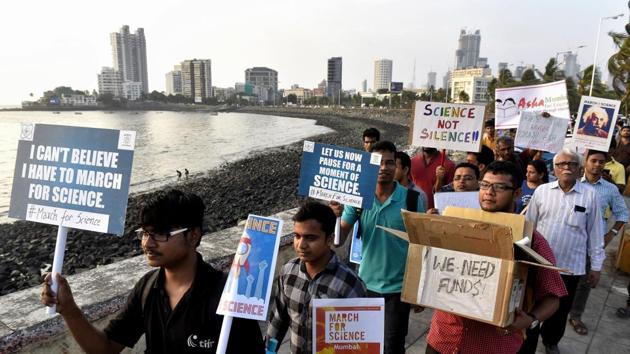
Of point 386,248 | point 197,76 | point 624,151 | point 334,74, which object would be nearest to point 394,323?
point 386,248

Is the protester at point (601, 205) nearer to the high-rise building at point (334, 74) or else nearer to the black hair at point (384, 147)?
the black hair at point (384, 147)

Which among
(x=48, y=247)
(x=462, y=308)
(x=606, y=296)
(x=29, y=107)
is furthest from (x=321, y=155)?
(x=29, y=107)

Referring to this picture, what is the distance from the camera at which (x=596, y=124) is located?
19.3 feet

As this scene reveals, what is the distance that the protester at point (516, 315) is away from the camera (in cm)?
216

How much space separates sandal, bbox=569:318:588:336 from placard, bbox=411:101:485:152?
2060mm

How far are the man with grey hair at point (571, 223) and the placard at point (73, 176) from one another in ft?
10.7

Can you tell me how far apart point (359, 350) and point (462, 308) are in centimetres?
56

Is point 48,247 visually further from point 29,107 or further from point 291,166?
point 29,107

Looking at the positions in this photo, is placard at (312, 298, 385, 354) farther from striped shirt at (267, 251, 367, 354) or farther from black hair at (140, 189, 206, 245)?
black hair at (140, 189, 206, 245)

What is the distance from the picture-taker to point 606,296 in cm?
500

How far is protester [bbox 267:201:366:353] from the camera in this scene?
2.28m

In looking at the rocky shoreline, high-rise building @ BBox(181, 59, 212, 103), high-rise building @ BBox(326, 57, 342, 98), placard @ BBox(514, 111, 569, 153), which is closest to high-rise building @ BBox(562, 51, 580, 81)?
the rocky shoreline

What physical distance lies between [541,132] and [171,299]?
5.79 meters

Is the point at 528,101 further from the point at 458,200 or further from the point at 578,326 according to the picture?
the point at 458,200
